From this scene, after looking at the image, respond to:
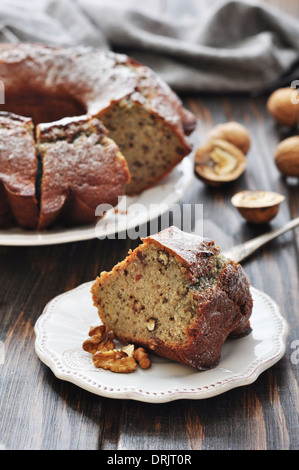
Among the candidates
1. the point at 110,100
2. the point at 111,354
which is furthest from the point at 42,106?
the point at 111,354

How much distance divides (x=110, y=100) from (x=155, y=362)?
1247mm

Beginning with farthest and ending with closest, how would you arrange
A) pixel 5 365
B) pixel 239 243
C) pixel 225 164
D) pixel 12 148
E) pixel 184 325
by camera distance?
pixel 225 164, pixel 239 243, pixel 12 148, pixel 5 365, pixel 184 325

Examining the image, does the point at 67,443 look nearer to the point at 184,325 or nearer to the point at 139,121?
the point at 184,325

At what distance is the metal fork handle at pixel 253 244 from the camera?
2.42m

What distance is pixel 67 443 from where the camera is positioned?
162 cm

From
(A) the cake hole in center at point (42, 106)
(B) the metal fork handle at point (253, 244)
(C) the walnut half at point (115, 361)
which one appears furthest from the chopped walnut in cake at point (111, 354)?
(A) the cake hole in center at point (42, 106)

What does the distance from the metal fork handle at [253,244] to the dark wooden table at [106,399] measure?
1.4 inches

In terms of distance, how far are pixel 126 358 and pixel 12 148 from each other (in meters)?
0.95

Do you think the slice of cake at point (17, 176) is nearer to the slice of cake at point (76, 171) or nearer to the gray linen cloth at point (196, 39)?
the slice of cake at point (76, 171)

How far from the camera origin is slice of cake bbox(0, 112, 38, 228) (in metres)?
2.28

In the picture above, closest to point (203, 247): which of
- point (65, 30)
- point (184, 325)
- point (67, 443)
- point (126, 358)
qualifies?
point (184, 325)

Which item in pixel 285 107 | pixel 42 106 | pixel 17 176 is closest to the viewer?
pixel 17 176

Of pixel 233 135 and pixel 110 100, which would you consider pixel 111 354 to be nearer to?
pixel 110 100

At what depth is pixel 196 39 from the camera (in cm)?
392
